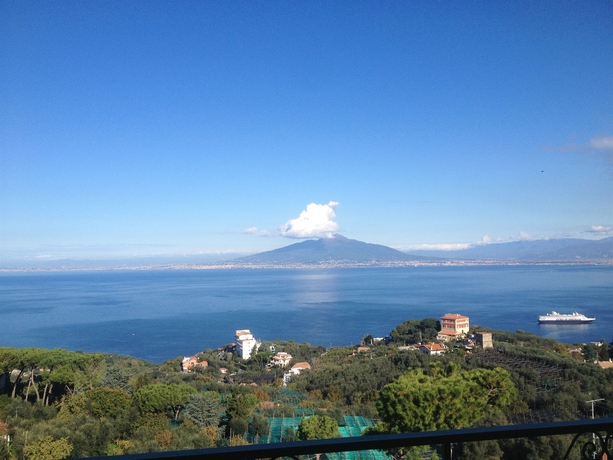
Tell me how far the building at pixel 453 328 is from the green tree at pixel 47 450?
1315 centimetres

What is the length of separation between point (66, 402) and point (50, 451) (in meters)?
2.86

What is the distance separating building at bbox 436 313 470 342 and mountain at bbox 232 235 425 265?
242ft

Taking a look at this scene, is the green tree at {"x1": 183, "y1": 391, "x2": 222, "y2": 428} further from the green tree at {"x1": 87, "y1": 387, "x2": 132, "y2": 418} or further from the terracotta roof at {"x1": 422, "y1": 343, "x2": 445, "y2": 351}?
the terracotta roof at {"x1": 422, "y1": 343, "x2": 445, "y2": 351}

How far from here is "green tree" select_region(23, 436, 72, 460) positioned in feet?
14.5

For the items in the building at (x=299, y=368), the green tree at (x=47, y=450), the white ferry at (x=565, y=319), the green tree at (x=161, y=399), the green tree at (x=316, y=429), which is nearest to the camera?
the green tree at (x=47, y=450)

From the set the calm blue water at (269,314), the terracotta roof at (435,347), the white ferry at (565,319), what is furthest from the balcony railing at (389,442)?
the white ferry at (565,319)

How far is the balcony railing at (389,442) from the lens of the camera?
0.64 m

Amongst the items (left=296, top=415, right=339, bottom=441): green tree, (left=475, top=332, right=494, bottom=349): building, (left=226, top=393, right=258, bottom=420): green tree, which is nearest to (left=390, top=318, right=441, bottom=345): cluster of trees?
(left=475, top=332, right=494, bottom=349): building

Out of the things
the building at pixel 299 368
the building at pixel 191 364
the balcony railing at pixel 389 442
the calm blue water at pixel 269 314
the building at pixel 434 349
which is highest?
the balcony railing at pixel 389 442

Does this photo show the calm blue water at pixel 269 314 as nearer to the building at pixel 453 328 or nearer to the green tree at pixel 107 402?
the building at pixel 453 328

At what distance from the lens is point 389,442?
0.67 m

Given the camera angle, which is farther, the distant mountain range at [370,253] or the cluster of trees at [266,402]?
the distant mountain range at [370,253]

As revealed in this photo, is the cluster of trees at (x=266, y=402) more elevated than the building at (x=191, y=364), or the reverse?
the cluster of trees at (x=266, y=402)

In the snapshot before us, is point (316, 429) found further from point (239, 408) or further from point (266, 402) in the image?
point (266, 402)
